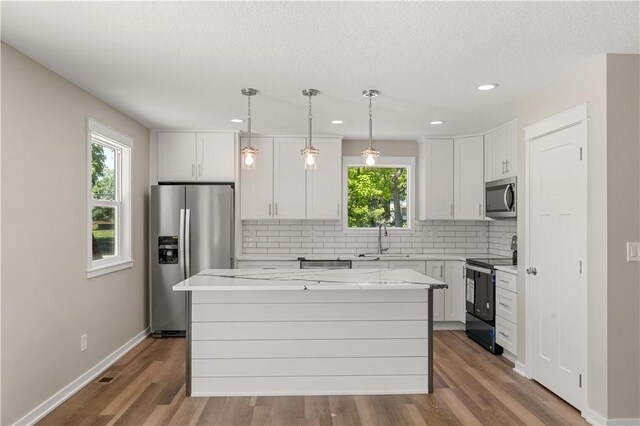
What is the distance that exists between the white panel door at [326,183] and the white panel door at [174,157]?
57.5 inches

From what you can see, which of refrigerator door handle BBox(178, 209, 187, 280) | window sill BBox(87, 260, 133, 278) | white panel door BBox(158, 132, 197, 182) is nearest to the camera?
window sill BBox(87, 260, 133, 278)

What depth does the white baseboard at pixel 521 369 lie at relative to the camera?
393cm

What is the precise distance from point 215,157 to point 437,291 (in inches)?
122

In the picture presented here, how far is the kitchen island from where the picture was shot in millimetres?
3490

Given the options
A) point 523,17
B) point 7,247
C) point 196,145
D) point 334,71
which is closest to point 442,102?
point 334,71

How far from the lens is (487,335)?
4750 mm

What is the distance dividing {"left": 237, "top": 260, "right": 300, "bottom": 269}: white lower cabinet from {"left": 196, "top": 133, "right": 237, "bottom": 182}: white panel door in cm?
100

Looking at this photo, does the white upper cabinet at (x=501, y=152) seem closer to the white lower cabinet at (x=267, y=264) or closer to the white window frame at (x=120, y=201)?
the white lower cabinet at (x=267, y=264)

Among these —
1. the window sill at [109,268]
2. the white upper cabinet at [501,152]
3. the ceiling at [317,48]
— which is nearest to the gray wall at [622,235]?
the ceiling at [317,48]

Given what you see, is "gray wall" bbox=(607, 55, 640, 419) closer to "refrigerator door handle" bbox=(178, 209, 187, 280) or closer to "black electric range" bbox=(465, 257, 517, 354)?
"black electric range" bbox=(465, 257, 517, 354)

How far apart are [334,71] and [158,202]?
2866 millimetres

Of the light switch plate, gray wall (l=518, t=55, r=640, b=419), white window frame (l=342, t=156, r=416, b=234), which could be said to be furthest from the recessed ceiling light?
white window frame (l=342, t=156, r=416, b=234)

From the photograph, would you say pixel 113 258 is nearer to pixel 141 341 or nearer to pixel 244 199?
pixel 141 341

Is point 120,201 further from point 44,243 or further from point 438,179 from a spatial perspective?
point 438,179
